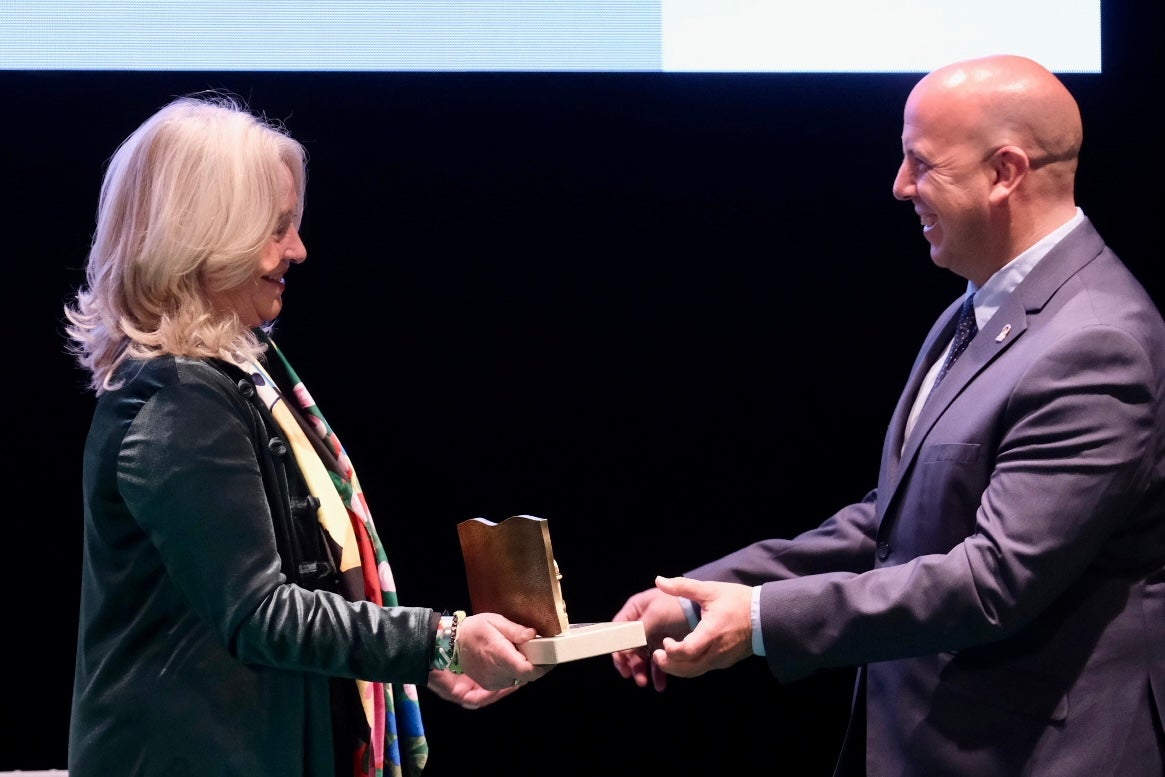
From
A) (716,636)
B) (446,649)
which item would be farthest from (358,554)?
(716,636)

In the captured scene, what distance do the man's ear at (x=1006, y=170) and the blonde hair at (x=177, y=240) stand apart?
110 centimetres

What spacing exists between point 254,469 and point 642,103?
5.86 feet

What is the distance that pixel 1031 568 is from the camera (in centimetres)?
176

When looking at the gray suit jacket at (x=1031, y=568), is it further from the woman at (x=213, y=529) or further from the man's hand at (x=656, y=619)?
the woman at (x=213, y=529)

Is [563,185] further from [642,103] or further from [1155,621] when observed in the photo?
[1155,621]

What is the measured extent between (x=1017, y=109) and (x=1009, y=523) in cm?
67

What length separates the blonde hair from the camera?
1.77 metres

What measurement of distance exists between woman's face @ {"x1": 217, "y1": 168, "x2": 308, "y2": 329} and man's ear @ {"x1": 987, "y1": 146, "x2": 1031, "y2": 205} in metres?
1.07

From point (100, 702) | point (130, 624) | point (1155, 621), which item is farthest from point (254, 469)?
point (1155, 621)

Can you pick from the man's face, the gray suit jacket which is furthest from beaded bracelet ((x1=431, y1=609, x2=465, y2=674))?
the man's face

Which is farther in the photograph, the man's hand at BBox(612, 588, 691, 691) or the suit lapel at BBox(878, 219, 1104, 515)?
the man's hand at BBox(612, 588, 691, 691)

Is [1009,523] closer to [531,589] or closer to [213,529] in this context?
[531,589]

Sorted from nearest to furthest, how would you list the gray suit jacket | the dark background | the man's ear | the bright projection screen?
the gray suit jacket, the man's ear, the bright projection screen, the dark background

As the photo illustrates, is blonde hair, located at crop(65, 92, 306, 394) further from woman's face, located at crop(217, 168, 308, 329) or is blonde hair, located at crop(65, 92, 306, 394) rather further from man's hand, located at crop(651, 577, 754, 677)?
man's hand, located at crop(651, 577, 754, 677)
